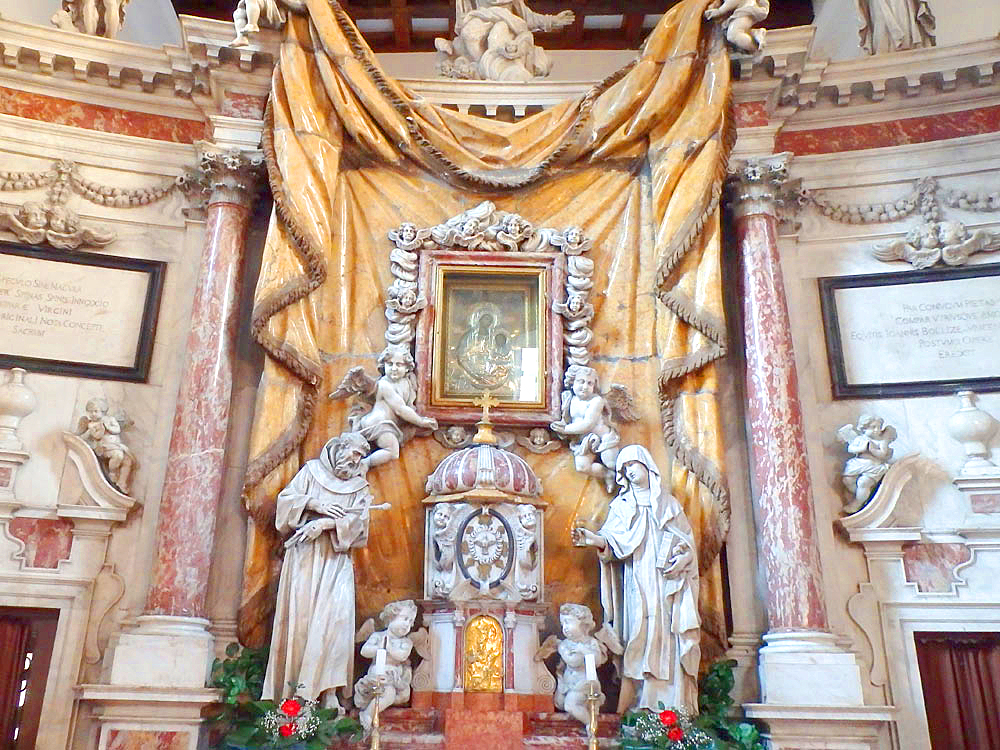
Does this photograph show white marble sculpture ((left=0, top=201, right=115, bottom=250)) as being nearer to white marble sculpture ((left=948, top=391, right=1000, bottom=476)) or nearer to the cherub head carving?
the cherub head carving

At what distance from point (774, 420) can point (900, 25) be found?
13.7 feet

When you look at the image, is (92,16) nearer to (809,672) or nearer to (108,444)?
(108,444)

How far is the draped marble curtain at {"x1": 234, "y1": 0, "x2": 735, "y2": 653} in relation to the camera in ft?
22.3

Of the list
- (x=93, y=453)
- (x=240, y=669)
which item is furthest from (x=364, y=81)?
(x=240, y=669)

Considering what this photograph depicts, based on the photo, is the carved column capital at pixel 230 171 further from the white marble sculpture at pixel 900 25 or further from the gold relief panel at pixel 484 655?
the white marble sculpture at pixel 900 25

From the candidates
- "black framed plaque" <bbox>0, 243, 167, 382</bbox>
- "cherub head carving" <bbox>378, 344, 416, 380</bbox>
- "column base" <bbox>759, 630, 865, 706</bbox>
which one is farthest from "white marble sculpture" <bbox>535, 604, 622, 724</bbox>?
"black framed plaque" <bbox>0, 243, 167, 382</bbox>

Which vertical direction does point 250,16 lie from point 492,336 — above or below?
above

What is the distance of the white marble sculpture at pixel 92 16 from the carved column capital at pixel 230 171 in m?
1.86

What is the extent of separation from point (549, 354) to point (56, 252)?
409 cm

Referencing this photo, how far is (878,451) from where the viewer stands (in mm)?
6891

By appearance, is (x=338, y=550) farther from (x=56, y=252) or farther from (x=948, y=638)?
(x=948, y=638)

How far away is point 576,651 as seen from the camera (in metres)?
6.06

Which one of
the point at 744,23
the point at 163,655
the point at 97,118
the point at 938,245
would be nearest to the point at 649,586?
the point at 163,655

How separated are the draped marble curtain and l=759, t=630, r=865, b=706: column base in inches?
19.4
